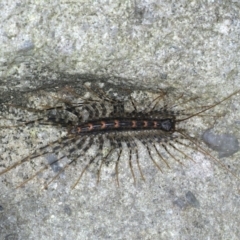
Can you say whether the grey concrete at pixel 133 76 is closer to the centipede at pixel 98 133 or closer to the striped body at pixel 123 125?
the centipede at pixel 98 133

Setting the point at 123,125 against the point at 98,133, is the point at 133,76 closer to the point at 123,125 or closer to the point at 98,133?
the point at 123,125

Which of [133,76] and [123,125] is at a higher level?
[133,76]

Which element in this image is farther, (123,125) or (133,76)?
(123,125)

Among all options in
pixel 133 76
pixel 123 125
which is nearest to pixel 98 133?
pixel 123 125

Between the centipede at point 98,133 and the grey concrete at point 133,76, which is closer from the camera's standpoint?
the grey concrete at point 133,76

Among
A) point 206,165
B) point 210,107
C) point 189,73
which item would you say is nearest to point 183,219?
point 206,165

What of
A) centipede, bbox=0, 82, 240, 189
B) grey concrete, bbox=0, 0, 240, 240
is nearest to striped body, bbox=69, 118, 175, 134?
centipede, bbox=0, 82, 240, 189

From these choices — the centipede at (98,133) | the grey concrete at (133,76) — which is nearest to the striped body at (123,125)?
the centipede at (98,133)
